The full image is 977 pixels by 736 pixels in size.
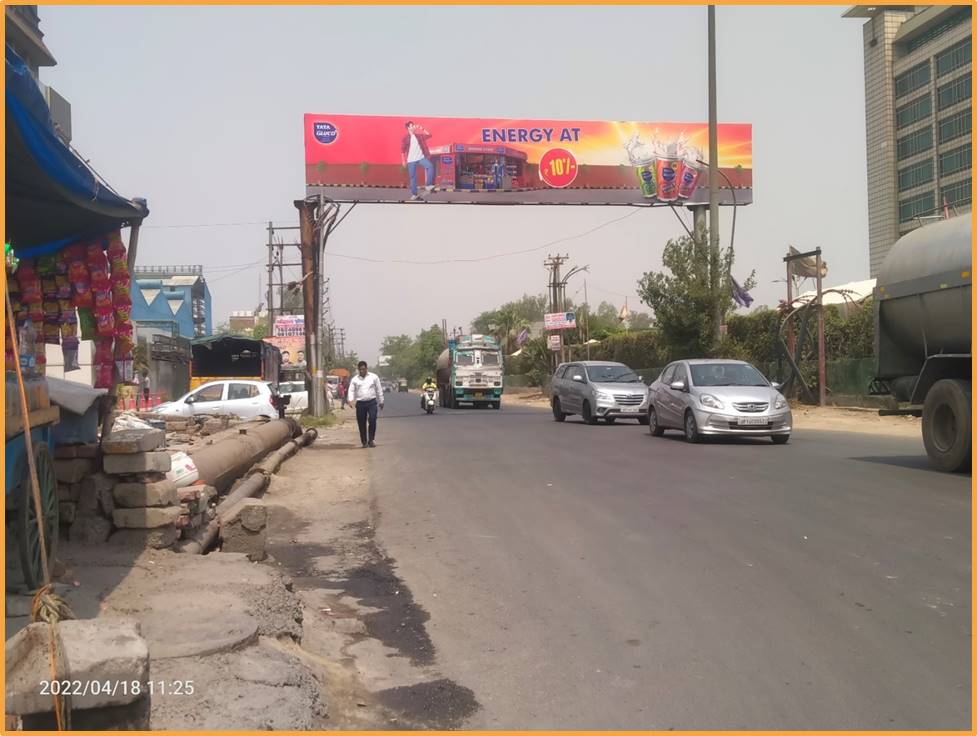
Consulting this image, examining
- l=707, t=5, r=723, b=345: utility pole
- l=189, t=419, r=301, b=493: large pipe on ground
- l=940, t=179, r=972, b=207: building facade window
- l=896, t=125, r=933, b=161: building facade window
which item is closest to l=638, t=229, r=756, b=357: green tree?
l=707, t=5, r=723, b=345: utility pole

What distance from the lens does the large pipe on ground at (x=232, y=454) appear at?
1001 centimetres

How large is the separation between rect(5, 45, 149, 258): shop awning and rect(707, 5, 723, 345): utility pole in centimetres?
2238

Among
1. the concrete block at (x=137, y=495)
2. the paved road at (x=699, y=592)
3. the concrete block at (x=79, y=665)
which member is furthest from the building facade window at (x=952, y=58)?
the concrete block at (x=79, y=665)

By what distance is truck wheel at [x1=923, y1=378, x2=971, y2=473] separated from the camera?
1128cm

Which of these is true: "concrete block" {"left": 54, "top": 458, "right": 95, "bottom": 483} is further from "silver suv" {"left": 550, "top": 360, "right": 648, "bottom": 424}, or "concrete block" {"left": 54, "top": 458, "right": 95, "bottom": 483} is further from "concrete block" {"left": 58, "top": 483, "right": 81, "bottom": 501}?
"silver suv" {"left": 550, "top": 360, "right": 648, "bottom": 424}

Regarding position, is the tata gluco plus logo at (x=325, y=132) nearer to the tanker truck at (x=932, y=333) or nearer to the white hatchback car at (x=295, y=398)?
the white hatchback car at (x=295, y=398)

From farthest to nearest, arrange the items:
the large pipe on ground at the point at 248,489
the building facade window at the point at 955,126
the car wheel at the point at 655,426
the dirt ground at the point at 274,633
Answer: the building facade window at the point at 955,126
the car wheel at the point at 655,426
the large pipe on ground at the point at 248,489
the dirt ground at the point at 274,633

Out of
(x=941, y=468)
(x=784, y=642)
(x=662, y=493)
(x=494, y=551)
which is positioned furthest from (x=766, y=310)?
(x=784, y=642)

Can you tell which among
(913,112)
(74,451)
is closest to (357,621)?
(74,451)

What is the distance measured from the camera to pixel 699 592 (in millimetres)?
6242

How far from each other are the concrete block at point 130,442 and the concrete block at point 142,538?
0.59 metres

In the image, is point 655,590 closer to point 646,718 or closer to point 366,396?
point 646,718

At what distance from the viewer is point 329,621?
6.08 meters

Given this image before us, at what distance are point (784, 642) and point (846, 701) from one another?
825 millimetres
